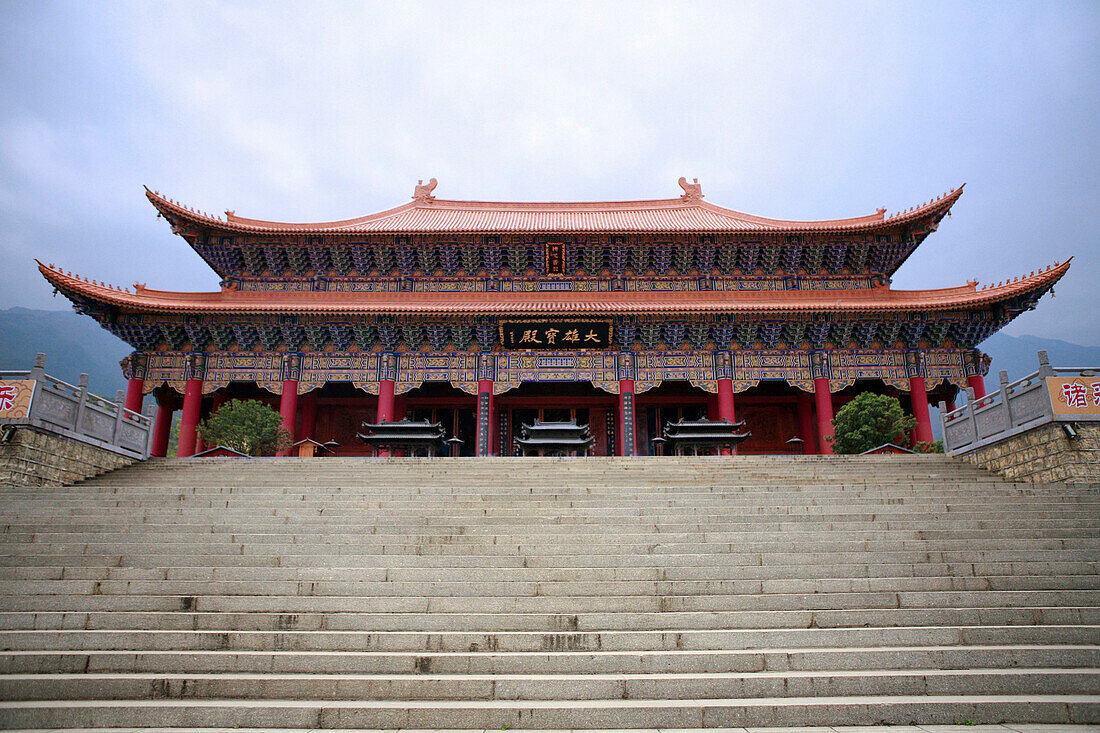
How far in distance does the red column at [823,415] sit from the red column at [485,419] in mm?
8922

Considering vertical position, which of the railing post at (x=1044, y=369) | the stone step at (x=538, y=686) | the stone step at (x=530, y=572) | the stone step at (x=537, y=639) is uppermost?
the railing post at (x=1044, y=369)

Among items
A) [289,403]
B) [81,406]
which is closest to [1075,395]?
[81,406]

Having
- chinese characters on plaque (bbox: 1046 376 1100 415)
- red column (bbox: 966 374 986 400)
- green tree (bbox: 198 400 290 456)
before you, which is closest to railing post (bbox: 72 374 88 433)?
green tree (bbox: 198 400 290 456)

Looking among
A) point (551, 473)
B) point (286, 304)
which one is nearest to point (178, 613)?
point (551, 473)

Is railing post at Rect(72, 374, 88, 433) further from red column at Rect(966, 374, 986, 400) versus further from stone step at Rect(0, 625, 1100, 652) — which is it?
red column at Rect(966, 374, 986, 400)

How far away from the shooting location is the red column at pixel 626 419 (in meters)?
16.4

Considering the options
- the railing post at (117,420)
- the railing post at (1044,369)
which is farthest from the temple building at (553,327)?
the railing post at (1044,369)

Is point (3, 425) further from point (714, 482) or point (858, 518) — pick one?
point (858, 518)

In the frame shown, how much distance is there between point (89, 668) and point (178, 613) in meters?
0.75

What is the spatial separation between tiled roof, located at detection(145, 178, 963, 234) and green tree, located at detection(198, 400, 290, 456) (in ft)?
21.2

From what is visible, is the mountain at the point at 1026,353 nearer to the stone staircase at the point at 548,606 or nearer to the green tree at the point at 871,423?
the green tree at the point at 871,423

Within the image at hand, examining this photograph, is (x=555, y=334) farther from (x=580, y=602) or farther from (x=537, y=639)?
(x=537, y=639)

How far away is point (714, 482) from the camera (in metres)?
10.0

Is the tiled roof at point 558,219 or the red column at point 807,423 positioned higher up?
the tiled roof at point 558,219
